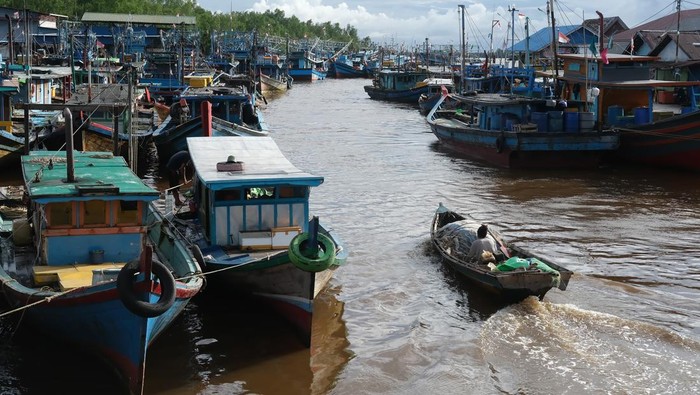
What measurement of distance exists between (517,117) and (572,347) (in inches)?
767

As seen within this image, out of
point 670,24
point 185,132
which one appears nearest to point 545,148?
point 185,132

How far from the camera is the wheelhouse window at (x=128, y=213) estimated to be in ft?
44.2

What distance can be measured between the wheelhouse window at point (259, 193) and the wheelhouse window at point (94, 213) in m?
2.54

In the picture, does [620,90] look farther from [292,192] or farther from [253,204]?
[253,204]

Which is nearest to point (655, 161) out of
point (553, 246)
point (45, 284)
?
point (553, 246)

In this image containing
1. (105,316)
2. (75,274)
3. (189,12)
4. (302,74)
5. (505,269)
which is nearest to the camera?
(105,316)

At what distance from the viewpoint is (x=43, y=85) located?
35.4 meters

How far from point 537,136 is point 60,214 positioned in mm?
20388

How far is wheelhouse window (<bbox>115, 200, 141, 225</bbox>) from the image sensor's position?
13461 mm

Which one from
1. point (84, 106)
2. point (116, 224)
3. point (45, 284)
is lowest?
point (45, 284)

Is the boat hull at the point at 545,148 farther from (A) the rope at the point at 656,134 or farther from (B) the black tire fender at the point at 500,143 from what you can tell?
(A) the rope at the point at 656,134

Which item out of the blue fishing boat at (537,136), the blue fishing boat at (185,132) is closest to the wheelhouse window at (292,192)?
the blue fishing boat at (185,132)

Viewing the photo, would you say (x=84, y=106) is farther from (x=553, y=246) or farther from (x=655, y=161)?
(x=655, y=161)

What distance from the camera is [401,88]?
67.9m
